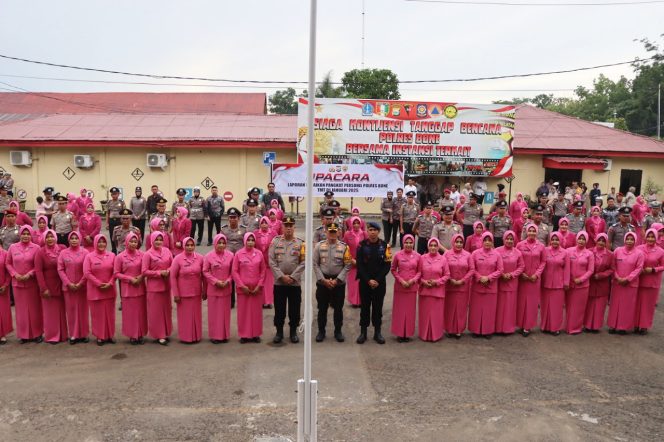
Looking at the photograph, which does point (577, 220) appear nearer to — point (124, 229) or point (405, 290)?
point (405, 290)

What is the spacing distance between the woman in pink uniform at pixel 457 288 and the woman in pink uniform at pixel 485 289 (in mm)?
98

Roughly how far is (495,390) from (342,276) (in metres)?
2.30

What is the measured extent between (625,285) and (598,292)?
0.36 metres

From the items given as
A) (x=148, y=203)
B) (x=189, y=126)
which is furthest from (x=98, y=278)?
(x=189, y=126)

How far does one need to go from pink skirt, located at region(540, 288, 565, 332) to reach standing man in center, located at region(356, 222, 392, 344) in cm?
238

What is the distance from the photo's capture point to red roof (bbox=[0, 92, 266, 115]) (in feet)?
119

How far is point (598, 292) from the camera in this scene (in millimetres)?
7688

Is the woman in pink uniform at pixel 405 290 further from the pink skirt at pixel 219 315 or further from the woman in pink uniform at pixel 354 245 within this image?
the pink skirt at pixel 219 315

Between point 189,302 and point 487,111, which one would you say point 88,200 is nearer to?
point 189,302

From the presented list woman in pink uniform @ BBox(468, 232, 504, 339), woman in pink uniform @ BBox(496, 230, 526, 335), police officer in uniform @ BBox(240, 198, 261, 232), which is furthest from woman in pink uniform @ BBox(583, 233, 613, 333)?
police officer in uniform @ BBox(240, 198, 261, 232)

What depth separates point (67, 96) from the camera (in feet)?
123

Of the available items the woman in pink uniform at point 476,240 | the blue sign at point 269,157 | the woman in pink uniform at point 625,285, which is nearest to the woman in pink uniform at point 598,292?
the woman in pink uniform at point 625,285

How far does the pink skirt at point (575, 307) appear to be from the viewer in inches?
296

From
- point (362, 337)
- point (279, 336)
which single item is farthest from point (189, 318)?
point (362, 337)
